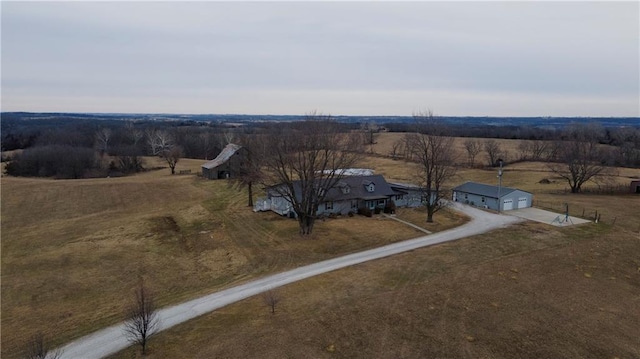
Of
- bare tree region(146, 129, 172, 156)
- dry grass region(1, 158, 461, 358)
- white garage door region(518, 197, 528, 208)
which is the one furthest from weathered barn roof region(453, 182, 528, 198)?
bare tree region(146, 129, 172, 156)

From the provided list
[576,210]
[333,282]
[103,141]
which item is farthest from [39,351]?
[103,141]

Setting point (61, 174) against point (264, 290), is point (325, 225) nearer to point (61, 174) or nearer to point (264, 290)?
point (264, 290)

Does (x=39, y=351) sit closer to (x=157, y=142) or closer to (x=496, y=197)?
(x=496, y=197)

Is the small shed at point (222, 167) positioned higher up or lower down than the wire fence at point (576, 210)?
higher up

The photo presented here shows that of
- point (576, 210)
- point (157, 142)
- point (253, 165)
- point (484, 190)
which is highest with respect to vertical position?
point (253, 165)

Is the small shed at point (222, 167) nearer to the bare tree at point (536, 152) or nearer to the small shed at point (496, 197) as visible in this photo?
the small shed at point (496, 197)

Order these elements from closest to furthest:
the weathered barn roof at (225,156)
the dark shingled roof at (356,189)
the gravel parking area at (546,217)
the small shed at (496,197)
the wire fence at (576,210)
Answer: the gravel parking area at (546,217) < the wire fence at (576,210) < the dark shingled roof at (356,189) < the small shed at (496,197) < the weathered barn roof at (225,156)

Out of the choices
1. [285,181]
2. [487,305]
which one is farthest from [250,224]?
[487,305]

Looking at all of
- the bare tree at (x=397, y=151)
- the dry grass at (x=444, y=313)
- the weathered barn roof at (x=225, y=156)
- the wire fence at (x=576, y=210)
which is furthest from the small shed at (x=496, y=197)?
the bare tree at (x=397, y=151)
